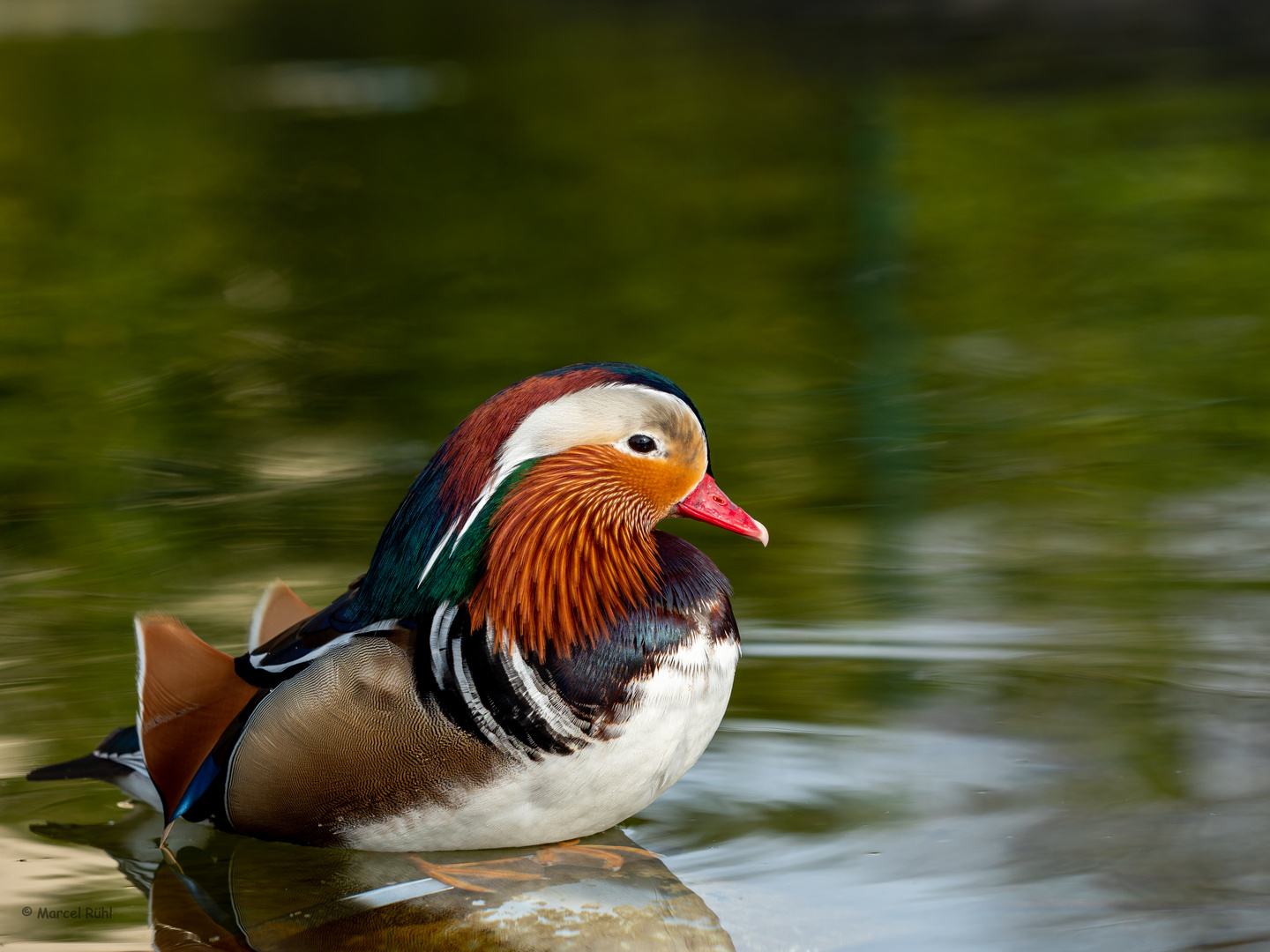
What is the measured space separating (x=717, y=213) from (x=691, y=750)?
901 centimetres

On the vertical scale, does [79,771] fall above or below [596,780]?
below

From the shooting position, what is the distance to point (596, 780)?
3.59 meters

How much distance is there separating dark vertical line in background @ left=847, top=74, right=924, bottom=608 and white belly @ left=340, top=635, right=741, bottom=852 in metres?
1.66

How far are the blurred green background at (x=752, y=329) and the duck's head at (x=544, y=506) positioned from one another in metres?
1.01

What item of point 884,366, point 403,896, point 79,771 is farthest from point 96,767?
point 884,366

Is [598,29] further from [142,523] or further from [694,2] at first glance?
[142,523]

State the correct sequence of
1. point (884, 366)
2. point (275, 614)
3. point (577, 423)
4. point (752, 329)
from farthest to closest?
point (752, 329)
point (884, 366)
point (275, 614)
point (577, 423)

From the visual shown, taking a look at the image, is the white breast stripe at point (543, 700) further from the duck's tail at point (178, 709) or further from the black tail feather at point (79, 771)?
the black tail feather at point (79, 771)

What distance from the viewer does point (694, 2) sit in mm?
25922

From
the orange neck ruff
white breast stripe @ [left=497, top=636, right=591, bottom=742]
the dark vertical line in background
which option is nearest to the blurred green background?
the dark vertical line in background

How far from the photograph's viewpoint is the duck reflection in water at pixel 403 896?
3.57 metres

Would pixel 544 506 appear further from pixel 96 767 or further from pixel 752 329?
pixel 752 329

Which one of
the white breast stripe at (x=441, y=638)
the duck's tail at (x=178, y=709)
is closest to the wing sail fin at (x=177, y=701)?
the duck's tail at (x=178, y=709)

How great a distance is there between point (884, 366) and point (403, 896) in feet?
16.9
